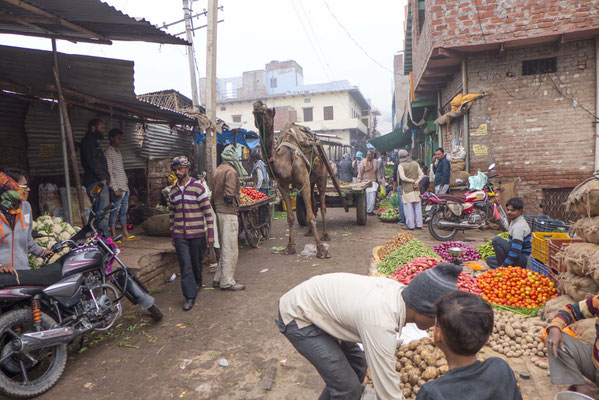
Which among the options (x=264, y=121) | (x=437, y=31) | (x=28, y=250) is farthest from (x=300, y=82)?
(x=28, y=250)

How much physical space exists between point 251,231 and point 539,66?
27.3ft

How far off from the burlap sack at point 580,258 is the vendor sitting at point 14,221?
5.42m

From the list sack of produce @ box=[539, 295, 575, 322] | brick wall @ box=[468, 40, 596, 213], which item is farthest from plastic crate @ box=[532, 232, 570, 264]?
brick wall @ box=[468, 40, 596, 213]

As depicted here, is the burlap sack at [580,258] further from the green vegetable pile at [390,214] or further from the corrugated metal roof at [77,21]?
the green vegetable pile at [390,214]

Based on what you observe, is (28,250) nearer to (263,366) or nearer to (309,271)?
(263,366)

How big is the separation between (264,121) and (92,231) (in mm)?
3412

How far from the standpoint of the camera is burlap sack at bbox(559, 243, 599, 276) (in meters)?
3.49

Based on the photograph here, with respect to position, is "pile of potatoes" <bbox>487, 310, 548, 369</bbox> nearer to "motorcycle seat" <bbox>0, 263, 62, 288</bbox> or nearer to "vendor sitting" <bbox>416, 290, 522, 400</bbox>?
"vendor sitting" <bbox>416, 290, 522, 400</bbox>

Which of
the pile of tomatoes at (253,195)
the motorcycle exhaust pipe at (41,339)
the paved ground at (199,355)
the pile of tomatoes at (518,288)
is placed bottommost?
the paved ground at (199,355)

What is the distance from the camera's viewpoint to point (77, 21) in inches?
197

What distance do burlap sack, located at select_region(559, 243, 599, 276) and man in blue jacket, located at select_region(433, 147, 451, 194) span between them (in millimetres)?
6094

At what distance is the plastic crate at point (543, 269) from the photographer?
4583 millimetres

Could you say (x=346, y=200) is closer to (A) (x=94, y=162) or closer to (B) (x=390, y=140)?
(A) (x=94, y=162)

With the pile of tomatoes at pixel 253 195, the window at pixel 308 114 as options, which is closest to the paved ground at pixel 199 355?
the pile of tomatoes at pixel 253 195
